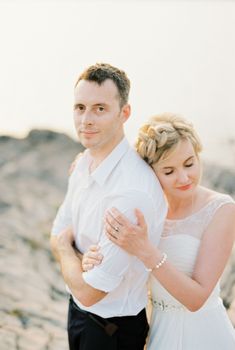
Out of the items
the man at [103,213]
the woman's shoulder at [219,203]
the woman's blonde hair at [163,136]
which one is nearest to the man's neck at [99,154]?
the man at [103,213]

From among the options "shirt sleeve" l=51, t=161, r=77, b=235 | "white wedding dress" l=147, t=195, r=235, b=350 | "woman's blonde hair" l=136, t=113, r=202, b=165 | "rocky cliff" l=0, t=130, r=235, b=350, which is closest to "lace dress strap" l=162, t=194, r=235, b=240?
"white wedding dress" l=147, t=195, r=235, b=350

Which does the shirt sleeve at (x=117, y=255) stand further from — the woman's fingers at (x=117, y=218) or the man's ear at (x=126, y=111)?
the man's ear at (x=126, y=111)

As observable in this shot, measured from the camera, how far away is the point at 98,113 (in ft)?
7.28

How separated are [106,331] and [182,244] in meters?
0.49

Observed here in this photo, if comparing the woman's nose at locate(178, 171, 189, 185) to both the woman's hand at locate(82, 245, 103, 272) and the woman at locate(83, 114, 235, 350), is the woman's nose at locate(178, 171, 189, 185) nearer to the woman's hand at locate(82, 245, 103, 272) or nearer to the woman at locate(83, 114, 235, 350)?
the woman at locate(83, 114, 235, 350)

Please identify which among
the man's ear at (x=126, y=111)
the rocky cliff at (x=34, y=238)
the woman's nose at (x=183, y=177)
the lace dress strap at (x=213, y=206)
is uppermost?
the man's ear at (x=126, y=111)

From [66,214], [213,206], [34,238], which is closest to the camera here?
[213,206]

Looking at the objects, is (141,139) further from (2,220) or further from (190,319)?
(2,220)

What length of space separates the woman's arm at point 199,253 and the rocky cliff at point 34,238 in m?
1.67

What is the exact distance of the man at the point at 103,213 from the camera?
2.12 m

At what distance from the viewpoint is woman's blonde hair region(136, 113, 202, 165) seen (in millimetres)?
2295

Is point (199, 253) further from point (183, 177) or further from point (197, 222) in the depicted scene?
point (183, 177)

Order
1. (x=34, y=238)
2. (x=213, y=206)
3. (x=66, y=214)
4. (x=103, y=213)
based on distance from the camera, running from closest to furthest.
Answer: (x=103, y=213) → (x=213, y=206) → (x=66, y=214) → (x=34, y=238)

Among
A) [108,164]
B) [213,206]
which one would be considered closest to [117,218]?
[108,164]
